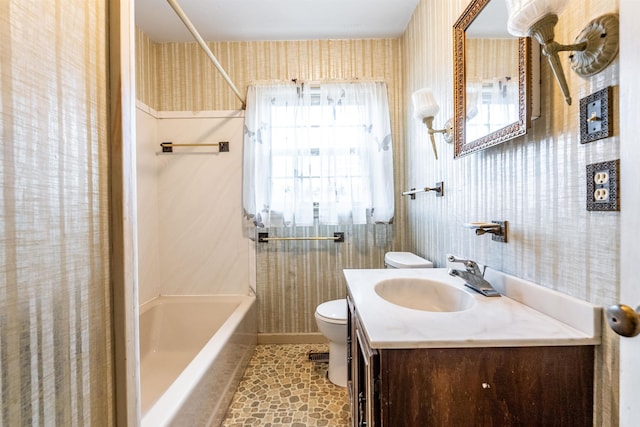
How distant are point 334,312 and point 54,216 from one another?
1.54 m

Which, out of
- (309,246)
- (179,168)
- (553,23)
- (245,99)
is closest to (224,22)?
(245,99)

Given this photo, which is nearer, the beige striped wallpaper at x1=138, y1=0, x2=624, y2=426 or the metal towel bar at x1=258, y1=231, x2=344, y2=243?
the beige striped wallpaper at x1=138, y1=0, x2=624, y2=426

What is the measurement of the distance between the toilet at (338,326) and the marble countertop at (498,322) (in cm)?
73

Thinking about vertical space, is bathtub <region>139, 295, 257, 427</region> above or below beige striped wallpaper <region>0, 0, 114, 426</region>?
below

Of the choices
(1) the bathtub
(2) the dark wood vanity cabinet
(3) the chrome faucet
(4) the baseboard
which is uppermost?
(3) the chrome faucet

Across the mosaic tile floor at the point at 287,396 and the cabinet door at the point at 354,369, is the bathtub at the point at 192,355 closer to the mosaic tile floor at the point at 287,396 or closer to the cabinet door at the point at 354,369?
the mosaic tile floor at the point at 287,396

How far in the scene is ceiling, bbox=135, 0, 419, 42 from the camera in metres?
1.93

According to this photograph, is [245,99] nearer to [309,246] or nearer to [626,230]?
[309,246]

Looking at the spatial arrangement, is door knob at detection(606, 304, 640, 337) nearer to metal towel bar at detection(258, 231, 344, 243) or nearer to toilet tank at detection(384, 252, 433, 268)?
toilet tank at detection(384, 252, 433, 268)

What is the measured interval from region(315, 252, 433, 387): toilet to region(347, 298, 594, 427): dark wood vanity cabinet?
1.00 m

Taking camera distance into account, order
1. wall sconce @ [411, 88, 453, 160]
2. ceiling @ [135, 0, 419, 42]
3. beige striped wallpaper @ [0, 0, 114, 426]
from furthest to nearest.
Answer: ceiling @ [135, 0, 419, 42] → wall sconce @ [411, 88, 453, 160] → beige striped wallpaper @ [0, 0, 114, 426]

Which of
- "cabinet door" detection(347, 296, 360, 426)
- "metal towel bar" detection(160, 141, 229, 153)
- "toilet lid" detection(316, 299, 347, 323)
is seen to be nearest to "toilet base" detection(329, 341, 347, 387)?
"toilet lid" detection(316, 299, 347, 323)

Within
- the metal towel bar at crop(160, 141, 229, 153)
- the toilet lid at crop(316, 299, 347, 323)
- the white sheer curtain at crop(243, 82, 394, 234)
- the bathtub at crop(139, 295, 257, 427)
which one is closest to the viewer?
the bathtub at crop(139, 295, 257, 427)

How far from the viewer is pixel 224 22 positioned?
211 cm
